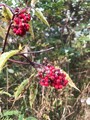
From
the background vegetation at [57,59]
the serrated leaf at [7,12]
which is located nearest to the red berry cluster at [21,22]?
the serrated leaf at [7,12]

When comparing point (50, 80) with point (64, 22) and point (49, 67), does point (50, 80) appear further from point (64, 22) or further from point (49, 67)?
point (64, 22)

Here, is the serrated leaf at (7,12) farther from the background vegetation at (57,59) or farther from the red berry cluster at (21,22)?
the background vegetation at (57,59)

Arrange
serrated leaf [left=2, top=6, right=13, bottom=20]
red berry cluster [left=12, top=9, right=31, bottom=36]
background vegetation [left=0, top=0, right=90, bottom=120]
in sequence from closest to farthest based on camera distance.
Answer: red berry cluster [left=12, top=9, right=31, bottom=36]
serrated leaf [left=2, top=6, right=13, bottom=20]
background vegetation [left=0, top=0, right=90, bottom=120]

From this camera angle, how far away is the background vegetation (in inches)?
115

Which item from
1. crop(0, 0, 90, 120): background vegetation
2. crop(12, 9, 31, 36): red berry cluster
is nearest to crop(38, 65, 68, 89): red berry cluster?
crop(12, 9, 31, 36): red berry cluster

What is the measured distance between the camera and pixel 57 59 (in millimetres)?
3186

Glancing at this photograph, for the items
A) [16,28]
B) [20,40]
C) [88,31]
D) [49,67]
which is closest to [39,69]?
[49,67]

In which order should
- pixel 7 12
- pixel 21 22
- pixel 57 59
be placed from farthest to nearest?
pixel 57 59 < pixel 7 12 < pixel 21 22

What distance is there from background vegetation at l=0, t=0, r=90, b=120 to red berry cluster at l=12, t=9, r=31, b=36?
1758 mm

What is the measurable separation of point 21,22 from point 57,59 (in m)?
2.16

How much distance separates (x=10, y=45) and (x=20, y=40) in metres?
0.11

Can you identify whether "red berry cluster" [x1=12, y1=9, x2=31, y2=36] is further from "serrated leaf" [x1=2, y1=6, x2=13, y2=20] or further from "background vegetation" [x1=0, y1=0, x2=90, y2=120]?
"background vegetation" [x1=0, y1=0, x2=90, y2=120]

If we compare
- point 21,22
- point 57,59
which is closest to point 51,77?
point 21,22

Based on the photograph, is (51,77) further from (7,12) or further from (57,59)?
(57,59)
